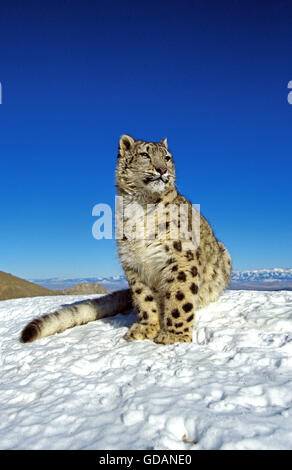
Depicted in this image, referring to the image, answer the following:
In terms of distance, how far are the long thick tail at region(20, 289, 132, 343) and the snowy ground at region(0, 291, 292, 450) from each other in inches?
7.9

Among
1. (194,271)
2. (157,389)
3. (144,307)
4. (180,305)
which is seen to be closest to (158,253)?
(194,271)

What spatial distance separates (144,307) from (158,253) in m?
1.11

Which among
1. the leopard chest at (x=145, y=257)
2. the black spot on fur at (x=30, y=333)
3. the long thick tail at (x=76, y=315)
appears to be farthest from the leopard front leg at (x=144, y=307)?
the black spot on fur at (x=30, y=333)

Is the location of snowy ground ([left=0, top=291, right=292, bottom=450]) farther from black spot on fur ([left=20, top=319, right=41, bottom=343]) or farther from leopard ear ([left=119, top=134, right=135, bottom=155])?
leopard ear ([left=119, top=134, right=135, bottom=155])

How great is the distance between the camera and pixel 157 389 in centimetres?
389

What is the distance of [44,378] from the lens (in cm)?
471

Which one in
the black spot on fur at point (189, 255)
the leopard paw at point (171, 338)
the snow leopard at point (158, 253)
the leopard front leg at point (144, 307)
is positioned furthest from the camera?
the leopard front leg at point (144, 307)

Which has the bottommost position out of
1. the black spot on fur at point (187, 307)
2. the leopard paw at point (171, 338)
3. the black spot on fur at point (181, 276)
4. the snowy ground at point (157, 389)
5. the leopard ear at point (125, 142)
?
the snowy ground at point (157, 389)

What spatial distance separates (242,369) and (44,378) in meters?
2.56

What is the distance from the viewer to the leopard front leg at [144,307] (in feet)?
20.0

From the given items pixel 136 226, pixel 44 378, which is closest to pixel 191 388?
pixel 44 378

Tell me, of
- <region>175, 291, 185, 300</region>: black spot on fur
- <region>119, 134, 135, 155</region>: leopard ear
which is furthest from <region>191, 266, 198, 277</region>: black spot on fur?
<region>119, 134, 135, 155</region>: leopard ear

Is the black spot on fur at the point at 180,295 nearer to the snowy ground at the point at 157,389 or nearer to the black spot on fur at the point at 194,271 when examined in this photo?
the black spot on fur at the point at 194,271
